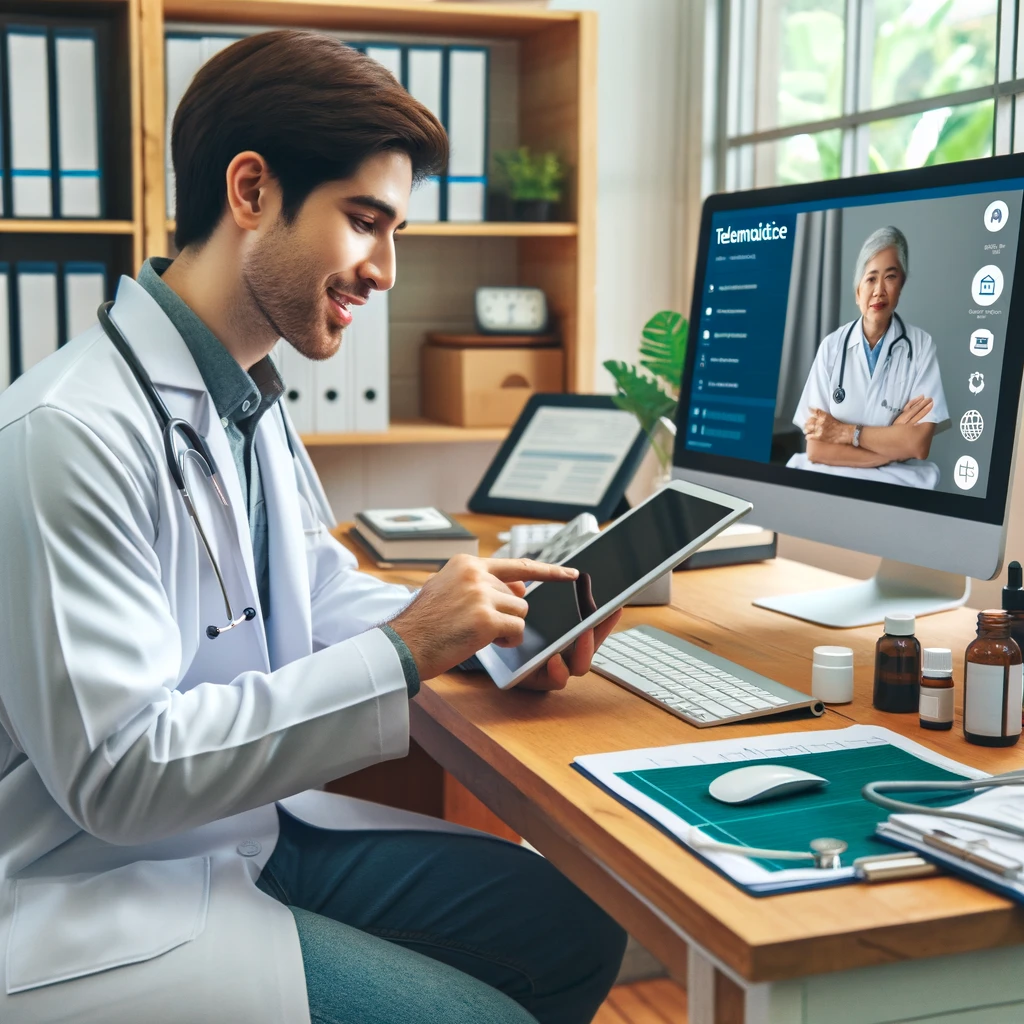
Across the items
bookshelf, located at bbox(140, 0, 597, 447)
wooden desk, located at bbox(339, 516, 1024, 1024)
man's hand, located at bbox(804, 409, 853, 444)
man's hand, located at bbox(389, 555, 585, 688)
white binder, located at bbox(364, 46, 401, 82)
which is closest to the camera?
wooden desk, located at bbox(339, 516, 1024, 1024)

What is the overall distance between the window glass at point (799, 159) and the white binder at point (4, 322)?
4.72 ft

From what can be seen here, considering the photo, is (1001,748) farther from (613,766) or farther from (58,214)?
(58,214)

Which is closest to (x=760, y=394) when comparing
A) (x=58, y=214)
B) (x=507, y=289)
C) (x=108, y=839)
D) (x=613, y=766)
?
(x=613, y=766)

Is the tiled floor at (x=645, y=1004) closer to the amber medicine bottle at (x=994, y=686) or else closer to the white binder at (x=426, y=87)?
the amber medicine bottle at (x=994, y=686)

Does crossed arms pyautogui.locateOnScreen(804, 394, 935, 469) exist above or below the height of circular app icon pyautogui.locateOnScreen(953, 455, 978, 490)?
above

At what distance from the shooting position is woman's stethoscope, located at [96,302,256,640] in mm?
1061

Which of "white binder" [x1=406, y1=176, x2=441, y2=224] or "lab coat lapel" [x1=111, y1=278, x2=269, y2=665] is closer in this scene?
"lab coat lapel" [x1=111, y1=278, x2=269, y2=665]

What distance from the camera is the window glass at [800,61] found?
238cm

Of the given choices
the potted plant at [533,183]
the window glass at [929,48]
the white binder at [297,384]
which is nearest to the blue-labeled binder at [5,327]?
the white binder at [297,384]

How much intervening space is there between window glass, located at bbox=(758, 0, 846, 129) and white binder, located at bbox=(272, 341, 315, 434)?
1080mm

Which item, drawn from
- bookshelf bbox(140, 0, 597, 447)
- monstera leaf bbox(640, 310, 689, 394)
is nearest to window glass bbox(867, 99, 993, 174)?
monstera leaf bbox(640, 310, 689, 394)

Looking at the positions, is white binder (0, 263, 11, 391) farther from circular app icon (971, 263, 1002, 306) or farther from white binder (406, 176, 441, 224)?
circular app icon (971, 263, 1002, 306)

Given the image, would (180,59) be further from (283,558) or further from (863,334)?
(863,334)

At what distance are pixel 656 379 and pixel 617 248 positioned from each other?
0.85 meters
